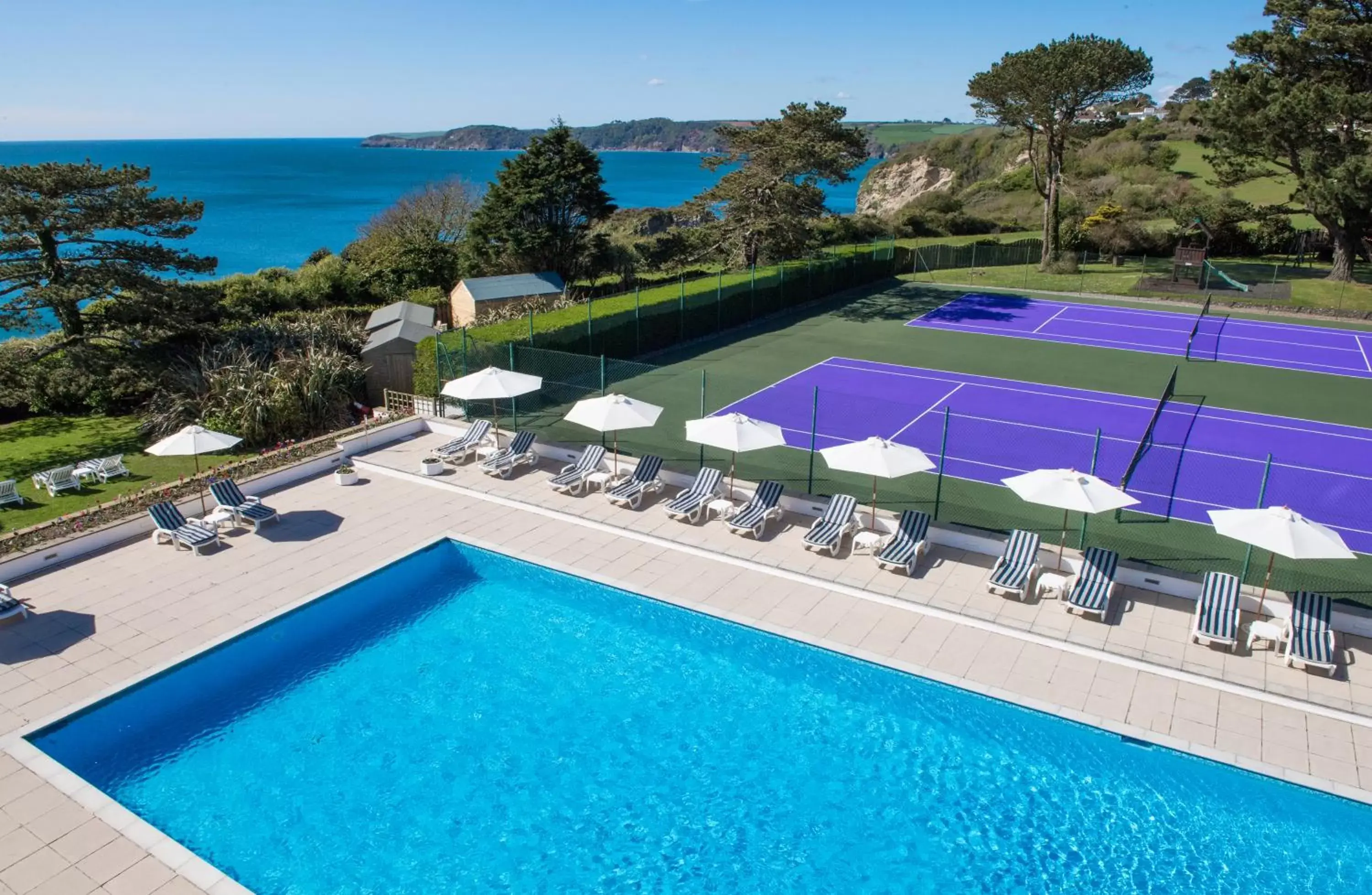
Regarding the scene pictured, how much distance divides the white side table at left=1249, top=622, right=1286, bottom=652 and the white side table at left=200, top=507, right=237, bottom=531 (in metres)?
14.9

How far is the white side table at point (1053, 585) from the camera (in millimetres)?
12195

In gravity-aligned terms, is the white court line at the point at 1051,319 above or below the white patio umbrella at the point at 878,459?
below

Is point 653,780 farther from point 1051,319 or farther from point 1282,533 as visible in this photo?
point 1051,319

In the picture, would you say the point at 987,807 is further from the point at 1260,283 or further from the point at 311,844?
the point at 1260,283

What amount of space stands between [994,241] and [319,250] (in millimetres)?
38612

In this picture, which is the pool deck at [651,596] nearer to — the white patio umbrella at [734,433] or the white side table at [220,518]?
the white side table at [220,518]

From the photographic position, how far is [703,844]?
826 centimetres

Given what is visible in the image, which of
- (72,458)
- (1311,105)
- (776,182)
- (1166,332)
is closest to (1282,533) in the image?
(72,458)

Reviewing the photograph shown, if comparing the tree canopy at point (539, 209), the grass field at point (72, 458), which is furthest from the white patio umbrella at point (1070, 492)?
the tree canopy at point (539, 209)

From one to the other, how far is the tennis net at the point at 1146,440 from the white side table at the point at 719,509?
6.01m

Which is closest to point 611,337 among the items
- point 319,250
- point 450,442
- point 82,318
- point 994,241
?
point 450,442

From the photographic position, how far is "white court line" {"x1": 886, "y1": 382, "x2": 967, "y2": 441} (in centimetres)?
1972

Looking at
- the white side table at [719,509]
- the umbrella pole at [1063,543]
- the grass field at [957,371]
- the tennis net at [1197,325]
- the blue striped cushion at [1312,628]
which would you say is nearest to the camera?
the blue striped cushion at [1312,628]

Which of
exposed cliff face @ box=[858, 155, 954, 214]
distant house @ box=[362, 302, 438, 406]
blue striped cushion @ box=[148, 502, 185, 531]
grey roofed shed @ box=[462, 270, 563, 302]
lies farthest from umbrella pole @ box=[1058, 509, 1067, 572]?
exposed cliff face @ box=[858, 155, 954, 214]
